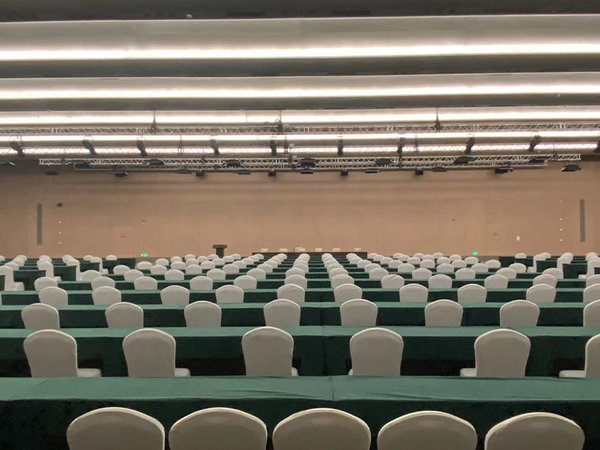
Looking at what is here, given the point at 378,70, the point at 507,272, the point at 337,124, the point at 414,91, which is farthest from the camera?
the point at 337,124

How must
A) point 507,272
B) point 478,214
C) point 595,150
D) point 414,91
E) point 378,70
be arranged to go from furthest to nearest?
point 478,214 < point 595,150 < point 507,272 < point 414,91 < point 378,70

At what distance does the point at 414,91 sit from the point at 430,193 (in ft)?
52.9

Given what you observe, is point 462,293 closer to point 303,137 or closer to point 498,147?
point 303,137

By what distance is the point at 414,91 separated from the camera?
1004 centimetres

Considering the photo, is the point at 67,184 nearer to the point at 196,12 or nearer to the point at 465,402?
the point at 196,12

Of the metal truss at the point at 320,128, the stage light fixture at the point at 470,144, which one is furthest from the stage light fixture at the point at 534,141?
the stage light fixture at the point at 470,144

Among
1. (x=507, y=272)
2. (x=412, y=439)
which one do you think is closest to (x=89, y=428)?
(x=412, y=439)

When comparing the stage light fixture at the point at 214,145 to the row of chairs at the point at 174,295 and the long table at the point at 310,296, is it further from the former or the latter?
the row of chairs at the point at 174,295

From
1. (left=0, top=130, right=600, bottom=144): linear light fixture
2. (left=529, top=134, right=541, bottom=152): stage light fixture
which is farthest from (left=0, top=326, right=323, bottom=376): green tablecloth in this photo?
(left=529, top=134, right=541, bottom=152): stage light fixture

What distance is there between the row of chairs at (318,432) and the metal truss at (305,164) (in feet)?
54.2

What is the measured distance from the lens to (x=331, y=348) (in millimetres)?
5824

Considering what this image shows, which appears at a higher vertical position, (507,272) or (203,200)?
(203,200)

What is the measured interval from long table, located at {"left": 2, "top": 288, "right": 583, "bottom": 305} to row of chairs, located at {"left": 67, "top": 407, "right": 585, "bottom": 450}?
6.16 m

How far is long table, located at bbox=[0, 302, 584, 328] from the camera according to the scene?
741 cm
